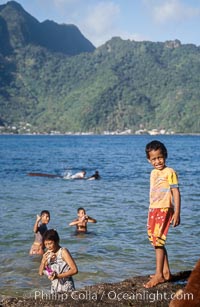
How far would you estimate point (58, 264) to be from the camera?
19.4 feet

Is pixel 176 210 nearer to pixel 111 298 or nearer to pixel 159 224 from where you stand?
pixel 159 224

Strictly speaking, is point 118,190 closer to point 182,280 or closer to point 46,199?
point 46,199

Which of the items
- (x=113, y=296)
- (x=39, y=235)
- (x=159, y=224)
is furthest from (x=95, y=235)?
(x=113, y=296)

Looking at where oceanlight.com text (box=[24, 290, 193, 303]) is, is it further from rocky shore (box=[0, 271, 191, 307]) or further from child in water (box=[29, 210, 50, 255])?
child in water (box=[29, 210, 50, 255])

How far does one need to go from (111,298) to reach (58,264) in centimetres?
101

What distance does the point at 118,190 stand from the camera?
79.6ft

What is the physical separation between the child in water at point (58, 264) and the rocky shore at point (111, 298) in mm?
419

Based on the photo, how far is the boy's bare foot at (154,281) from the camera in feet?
18.5

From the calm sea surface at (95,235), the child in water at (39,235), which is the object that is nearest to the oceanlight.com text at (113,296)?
the calm sea surface at (95,235)

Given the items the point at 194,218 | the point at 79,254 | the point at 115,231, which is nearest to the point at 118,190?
the point at 194,218

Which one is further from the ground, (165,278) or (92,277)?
(165,278)

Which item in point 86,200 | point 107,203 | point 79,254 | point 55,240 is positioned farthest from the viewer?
point 86,200

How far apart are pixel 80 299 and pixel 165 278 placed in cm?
134

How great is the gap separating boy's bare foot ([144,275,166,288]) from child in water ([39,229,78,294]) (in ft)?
2.83
